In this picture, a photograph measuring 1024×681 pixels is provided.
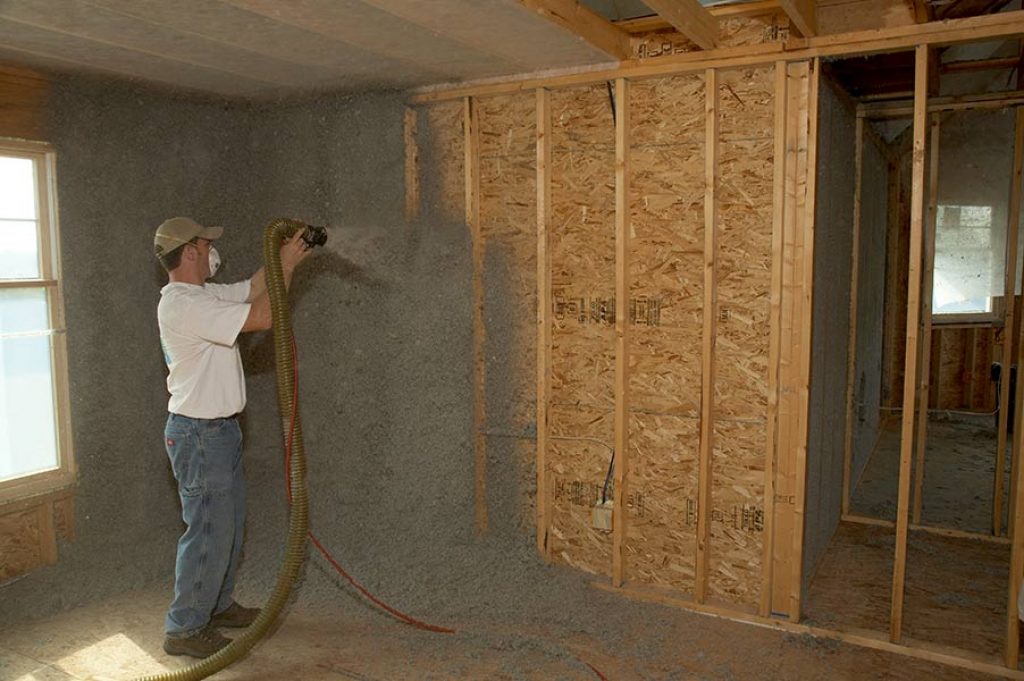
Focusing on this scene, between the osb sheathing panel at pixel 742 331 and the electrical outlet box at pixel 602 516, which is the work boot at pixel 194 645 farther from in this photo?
the osb sheathing panel at pixel 742 331

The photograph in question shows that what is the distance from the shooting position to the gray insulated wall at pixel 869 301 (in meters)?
5.30

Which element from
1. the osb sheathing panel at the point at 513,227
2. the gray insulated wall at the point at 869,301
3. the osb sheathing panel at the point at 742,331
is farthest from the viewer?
the gray insulated wall at the point at 869,301

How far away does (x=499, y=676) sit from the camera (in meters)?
2.97

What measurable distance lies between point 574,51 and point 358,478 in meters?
2.44

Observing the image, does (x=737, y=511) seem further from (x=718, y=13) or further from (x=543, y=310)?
(x=718, y=13)

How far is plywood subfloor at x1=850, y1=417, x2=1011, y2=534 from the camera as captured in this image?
16.2ft

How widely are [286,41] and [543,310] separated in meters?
1.62

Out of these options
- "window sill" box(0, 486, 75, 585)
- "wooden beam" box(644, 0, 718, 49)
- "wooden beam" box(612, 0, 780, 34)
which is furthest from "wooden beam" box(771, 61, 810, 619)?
"window sill" box(0, 486, 75, 585)

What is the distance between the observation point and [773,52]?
3.15 metres

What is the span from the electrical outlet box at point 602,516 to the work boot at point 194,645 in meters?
1.73

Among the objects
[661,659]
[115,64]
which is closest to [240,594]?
[661,659]

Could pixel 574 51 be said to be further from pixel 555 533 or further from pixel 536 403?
pixel 555 533

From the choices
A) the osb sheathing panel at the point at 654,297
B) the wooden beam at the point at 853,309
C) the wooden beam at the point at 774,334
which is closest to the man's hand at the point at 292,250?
the osb sheathing panel at the point at 654,297

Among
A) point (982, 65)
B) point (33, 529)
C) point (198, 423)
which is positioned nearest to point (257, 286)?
point (198, 423)
